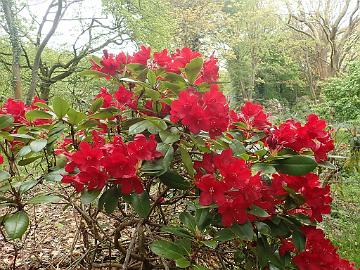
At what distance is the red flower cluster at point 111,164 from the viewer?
2.85ft

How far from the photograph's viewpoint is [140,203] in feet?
3.04

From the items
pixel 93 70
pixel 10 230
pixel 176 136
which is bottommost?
pixel 10 230

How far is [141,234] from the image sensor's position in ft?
3.95

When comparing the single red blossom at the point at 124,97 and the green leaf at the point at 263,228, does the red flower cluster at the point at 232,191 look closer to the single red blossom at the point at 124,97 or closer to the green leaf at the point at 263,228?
the green leaf at the point at 263,228

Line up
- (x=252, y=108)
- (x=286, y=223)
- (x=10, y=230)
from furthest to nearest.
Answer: (x=252, y=108) < (x=286, y=223) < (x=10, y=230)

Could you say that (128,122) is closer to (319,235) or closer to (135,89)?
(135,89)

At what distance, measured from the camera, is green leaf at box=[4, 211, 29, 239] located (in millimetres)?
923

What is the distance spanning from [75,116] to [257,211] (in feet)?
1.72

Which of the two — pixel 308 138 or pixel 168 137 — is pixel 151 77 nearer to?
pixel 168 137

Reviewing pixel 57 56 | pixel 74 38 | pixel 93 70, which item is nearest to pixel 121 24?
pixel 74 38

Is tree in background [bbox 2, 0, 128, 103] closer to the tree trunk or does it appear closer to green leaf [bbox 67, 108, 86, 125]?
the tree trunk

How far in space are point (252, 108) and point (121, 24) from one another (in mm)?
8431

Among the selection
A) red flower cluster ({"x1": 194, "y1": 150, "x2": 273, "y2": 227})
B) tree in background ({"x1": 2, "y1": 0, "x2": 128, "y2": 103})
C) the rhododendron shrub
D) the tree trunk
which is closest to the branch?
tree in background ({"x1": 2, "y1": 0, "x2": 128, "y2": 103})

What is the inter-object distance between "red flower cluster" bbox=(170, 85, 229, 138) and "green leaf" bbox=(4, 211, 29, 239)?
466mm
